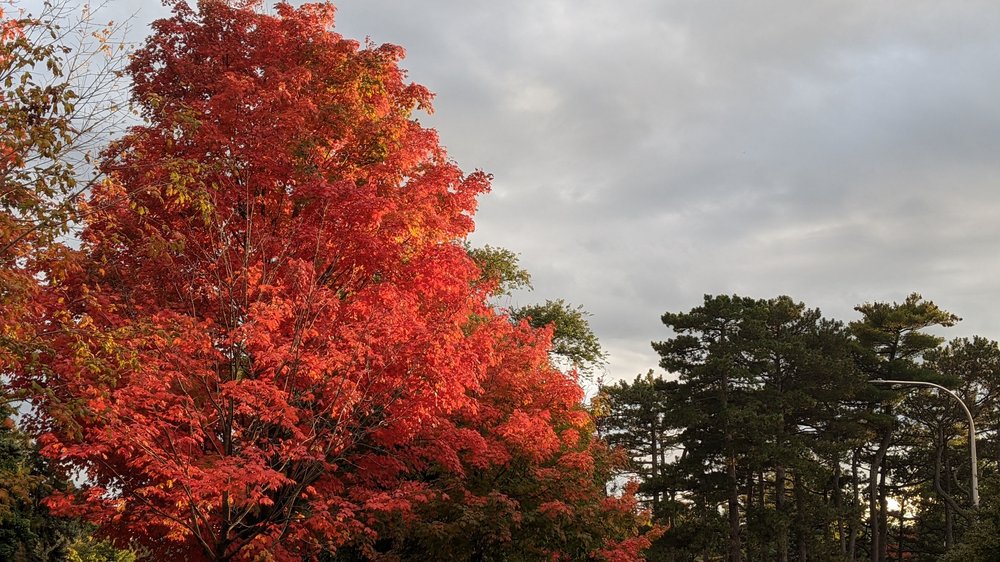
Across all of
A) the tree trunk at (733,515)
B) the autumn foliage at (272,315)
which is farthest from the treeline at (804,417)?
the autumn foliage at (272,315)

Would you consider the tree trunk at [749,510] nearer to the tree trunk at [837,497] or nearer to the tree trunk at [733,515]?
the tree trunk at [733,515]

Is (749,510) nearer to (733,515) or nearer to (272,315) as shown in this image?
(733,515)

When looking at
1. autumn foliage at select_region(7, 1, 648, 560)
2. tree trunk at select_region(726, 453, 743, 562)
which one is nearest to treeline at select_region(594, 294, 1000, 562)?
tree trunk at select_region(726, 453, 743, 562)

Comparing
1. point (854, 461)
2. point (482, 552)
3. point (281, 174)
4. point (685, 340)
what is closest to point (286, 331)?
point (281, 174)

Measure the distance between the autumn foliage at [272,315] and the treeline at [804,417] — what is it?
2868 centimetres

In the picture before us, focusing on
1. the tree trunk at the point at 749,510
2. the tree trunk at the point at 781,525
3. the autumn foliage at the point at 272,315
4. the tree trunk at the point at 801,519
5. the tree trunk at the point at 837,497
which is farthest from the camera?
the tree trunk at the point at 837,497

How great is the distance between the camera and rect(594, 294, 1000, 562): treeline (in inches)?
1768

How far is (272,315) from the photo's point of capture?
39.8ft

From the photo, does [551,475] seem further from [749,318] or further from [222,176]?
[749,318]

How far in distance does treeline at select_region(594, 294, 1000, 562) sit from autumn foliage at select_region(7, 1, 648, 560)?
28.7 meters

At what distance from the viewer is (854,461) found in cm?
5347

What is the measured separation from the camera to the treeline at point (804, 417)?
44906 millimetres

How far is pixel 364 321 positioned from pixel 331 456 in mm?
2998

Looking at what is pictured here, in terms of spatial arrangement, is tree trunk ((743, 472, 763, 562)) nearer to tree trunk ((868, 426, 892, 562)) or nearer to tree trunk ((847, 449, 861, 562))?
tree trunk ((847, 449, 861, 562))
